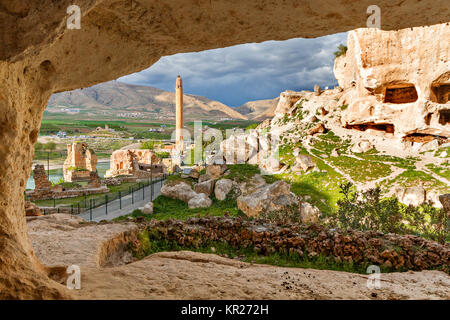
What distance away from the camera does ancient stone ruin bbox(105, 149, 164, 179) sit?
112ft

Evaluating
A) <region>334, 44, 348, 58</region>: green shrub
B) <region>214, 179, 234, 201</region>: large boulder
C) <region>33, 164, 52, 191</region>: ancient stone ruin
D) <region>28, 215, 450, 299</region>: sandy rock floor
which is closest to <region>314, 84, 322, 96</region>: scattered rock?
<region>334, 44, 348, 58</region>: green shrub

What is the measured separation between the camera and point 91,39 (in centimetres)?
343

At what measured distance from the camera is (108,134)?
2746 inches

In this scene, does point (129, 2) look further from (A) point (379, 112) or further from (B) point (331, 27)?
(A) point (379, 112)

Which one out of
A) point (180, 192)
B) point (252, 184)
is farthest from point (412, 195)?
point (180, 192)

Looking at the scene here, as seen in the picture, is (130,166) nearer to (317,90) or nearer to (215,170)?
(215,170)

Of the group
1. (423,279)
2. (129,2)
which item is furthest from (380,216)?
(129,2)

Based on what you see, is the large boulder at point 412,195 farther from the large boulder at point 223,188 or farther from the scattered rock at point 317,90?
the scattered rock at point 317,90

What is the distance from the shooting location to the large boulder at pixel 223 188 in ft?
68.5

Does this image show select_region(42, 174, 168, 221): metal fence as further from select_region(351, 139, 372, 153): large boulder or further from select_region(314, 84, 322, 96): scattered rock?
select_region(314, 84, 322, 96): scattered rock

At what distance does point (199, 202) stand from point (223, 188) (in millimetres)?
2725

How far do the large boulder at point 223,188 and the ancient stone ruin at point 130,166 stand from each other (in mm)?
14859

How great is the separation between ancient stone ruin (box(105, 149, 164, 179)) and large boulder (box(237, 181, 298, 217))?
20.1 meters

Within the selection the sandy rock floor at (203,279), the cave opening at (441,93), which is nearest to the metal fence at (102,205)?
the sandy rock floor at (203,279)
